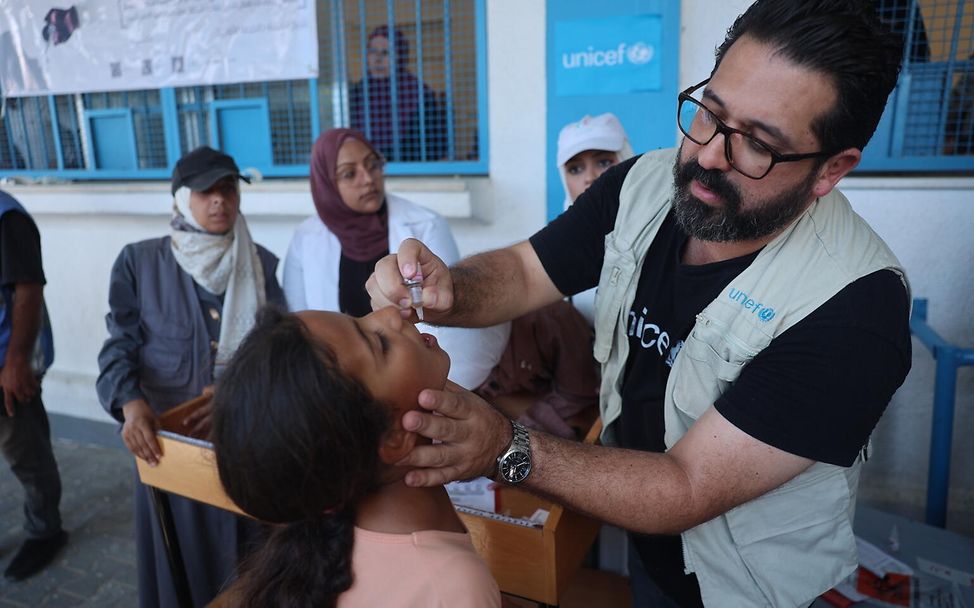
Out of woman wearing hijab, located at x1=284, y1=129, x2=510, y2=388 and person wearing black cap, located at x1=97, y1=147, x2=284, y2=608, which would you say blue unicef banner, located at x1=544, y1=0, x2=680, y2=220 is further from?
person wearing black cap, located at x1=97, y1=147, x2=284, y2=608

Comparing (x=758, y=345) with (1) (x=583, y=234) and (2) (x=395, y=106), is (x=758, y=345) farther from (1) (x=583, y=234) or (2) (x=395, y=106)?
(2) (x=395, y=106)

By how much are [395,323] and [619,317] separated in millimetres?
566

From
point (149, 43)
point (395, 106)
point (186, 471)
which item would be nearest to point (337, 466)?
point (186, 471)

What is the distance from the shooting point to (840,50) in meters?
1.09

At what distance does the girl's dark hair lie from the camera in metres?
0.99

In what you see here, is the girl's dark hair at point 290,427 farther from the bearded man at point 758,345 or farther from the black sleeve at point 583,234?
the black sleeve at point 583,234

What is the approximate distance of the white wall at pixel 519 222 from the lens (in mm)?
2818

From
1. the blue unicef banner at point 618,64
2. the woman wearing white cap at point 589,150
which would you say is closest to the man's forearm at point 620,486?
the woman wearing white cap at point 589,150

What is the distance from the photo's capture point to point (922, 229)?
2.81m

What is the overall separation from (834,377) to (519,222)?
2504mm

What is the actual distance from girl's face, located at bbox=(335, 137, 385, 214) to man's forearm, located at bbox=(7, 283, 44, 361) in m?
1.47

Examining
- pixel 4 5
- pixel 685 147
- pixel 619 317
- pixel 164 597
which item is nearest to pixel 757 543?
pixel 619 317

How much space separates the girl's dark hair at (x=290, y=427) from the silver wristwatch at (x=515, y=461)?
A: 0.22m

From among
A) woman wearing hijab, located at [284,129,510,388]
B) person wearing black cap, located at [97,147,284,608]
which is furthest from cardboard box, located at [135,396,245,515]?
woman wearing hijab, located at [284,129,510,388]
